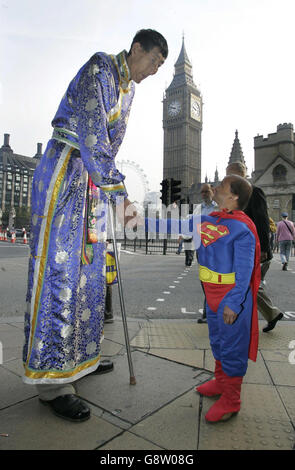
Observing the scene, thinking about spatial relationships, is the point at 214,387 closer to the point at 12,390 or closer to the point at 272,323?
the point at 12,390

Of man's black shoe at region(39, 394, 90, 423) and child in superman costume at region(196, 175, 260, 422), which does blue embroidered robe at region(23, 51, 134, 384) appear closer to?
man's black shoe at region(39, 394, 90, 423)

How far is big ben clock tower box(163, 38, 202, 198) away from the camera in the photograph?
91125 mm

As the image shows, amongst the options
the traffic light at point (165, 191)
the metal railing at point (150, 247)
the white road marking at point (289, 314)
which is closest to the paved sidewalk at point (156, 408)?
the white road marking at point (289, 314)

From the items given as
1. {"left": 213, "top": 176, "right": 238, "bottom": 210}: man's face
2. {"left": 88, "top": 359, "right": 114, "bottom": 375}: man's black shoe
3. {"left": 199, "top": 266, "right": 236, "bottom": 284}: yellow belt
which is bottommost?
{"left": 88, "top": 359, "right": 114, "bottom": 375}: man's black shoe

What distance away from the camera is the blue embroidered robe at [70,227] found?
1678 mm

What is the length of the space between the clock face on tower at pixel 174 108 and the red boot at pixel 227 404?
98.7 meters

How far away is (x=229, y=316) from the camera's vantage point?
64.8 inches

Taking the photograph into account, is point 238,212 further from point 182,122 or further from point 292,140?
point 182,122

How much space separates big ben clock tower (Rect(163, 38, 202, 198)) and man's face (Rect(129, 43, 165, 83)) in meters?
88.4

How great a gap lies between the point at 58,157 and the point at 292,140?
4439cm

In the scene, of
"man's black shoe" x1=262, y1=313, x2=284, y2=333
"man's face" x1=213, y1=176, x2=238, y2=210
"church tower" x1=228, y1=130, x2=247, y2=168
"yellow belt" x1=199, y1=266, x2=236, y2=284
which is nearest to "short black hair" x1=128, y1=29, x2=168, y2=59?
"man's face" x1=213, y1=176, x2=238, y2=210

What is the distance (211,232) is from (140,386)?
1.06 metres

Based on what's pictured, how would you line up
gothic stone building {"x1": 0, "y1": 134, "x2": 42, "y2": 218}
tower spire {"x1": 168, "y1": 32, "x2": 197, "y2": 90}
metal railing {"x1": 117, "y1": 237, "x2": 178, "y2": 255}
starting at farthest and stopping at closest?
1. gothic stone building {"x1": 0, "y1": 134, "x2": 42, "y2": 218}
2. tower spire {"x1": 168, "y1": 32, "x2": 197, "y2": 90}
3. metal railing {"x1": 117, "y1": 237, "x2": 178, "y2": 255}

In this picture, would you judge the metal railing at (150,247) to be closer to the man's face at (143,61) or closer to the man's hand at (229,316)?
the man's face at (143,61)
